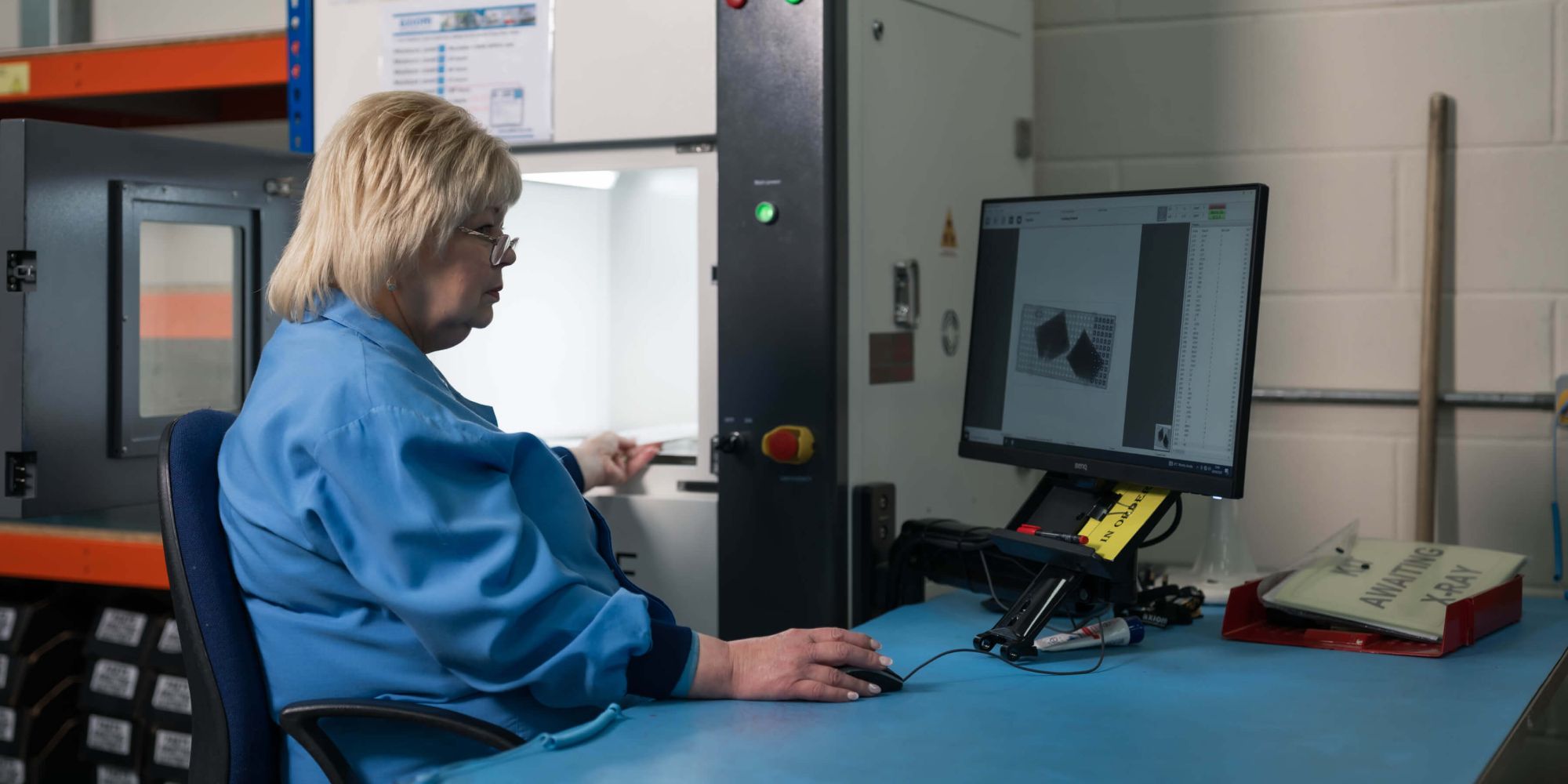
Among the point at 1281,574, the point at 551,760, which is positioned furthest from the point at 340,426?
the point at 1281,574

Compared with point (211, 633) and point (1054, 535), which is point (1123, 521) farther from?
point (211, 633)

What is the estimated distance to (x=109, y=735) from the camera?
2314mm

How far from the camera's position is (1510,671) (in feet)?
4.88

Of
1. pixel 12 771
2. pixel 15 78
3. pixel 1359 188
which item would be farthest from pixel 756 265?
pixel 15 78

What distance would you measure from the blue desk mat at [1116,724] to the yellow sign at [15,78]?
7.22 feet

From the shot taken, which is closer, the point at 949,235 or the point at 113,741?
the point at 949,235

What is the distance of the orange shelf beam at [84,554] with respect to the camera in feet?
6.81

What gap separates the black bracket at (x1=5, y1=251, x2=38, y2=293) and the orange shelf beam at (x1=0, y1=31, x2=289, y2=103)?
553mm

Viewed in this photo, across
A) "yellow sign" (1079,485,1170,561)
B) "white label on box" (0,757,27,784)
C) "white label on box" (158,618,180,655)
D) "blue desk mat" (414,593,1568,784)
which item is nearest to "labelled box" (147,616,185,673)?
"white label on box" (158,618,180,655)

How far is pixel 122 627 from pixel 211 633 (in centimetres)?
118

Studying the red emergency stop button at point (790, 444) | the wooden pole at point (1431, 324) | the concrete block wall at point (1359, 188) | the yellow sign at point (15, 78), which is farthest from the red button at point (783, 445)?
the yellow sign at point (15, 78)

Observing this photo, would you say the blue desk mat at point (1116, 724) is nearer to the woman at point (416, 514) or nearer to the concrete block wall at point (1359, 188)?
the woman at point (416, 514)

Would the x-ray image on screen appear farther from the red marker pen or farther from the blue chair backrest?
the blue chair backrest

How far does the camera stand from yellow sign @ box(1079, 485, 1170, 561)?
1.60 m
